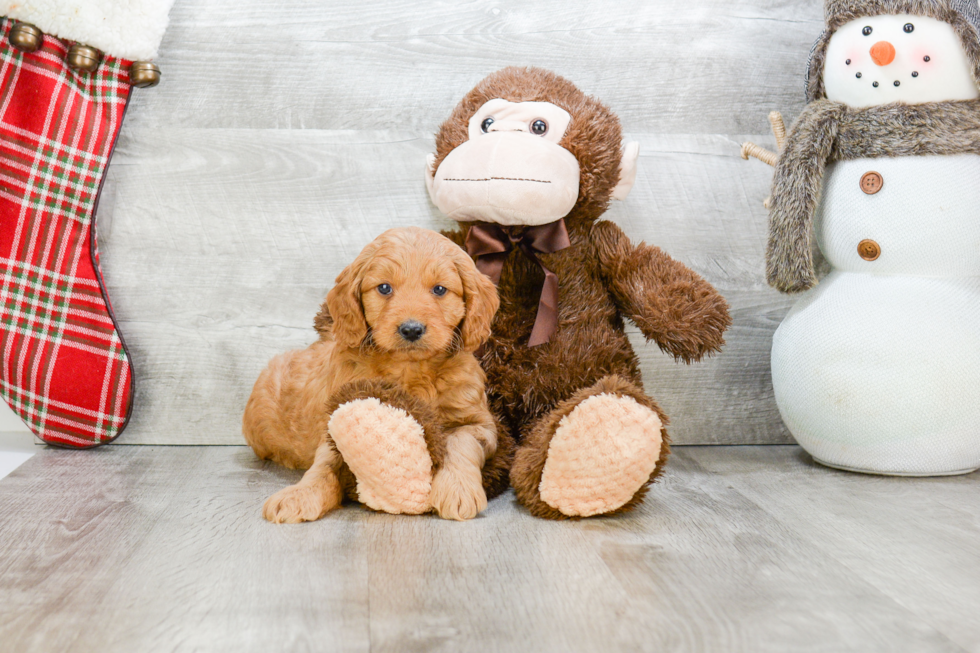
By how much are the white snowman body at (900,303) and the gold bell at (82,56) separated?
138 centimetres

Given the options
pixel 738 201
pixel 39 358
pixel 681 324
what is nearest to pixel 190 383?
pixel 39 358

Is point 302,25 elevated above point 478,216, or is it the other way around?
point 302,25

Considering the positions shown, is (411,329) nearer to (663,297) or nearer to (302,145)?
(663,297)

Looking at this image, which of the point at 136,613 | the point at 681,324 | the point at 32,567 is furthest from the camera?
the point at 681,324

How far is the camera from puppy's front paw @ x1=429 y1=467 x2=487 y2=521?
3.67ft

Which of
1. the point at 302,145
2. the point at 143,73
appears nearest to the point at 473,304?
the point at 302,145

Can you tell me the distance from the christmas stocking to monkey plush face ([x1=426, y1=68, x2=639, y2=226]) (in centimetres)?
65

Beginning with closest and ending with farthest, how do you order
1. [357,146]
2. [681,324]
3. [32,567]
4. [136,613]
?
[136,613] < [32,567] < [681,324] < [357,146]

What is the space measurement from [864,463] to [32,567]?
129 centimetres

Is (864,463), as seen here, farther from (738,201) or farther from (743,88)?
(743,88)

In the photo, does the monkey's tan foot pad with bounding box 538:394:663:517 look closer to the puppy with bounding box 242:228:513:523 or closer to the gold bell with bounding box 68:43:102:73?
the puppy with bounding box 242:228:513:523

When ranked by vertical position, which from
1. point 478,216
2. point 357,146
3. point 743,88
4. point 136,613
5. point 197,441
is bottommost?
point 197,441

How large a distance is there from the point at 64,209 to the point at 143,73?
30cm

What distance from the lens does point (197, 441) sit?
163cm
